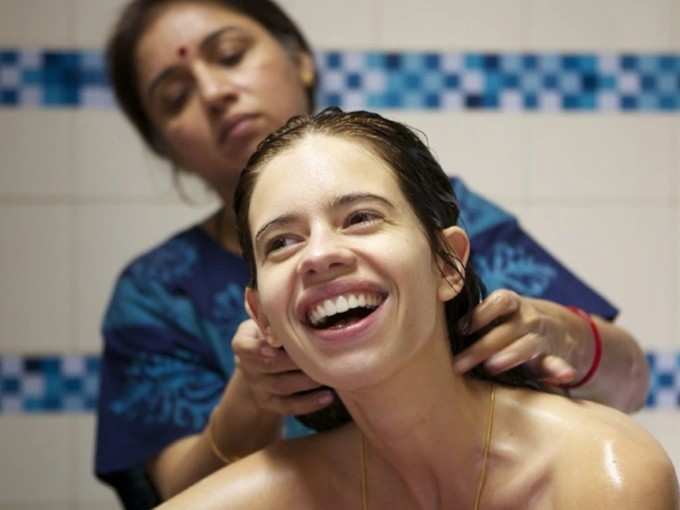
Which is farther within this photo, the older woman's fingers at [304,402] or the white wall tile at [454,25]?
the white wall tile at [454,25]

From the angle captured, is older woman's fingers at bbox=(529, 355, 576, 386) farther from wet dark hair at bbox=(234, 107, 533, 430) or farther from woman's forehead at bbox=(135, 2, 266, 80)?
woman's forehead at bbox=(135, 2, 266, 80)

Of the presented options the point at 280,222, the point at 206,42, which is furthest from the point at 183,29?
the point at 280,222

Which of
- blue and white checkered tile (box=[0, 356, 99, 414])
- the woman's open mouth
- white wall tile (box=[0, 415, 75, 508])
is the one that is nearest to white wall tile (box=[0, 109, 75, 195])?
blue and white checkered tile (box=[0, 356, 99, 414])

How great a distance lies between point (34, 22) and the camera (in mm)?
2443

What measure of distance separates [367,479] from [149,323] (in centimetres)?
64

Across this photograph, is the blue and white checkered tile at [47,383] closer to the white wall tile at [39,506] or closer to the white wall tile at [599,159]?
the white wall tile at [39,506]

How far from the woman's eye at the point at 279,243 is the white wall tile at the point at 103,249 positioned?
137cm

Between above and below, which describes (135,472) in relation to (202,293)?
below

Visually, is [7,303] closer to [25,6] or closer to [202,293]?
[25,6]

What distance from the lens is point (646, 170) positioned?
2.47 meters

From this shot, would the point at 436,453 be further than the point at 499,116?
No

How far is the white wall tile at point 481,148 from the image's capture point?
2.45 metres

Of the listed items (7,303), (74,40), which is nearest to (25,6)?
(74,40)

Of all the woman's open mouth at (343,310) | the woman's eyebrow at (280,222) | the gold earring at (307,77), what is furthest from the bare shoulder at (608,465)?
the gold earring at (307,77)
